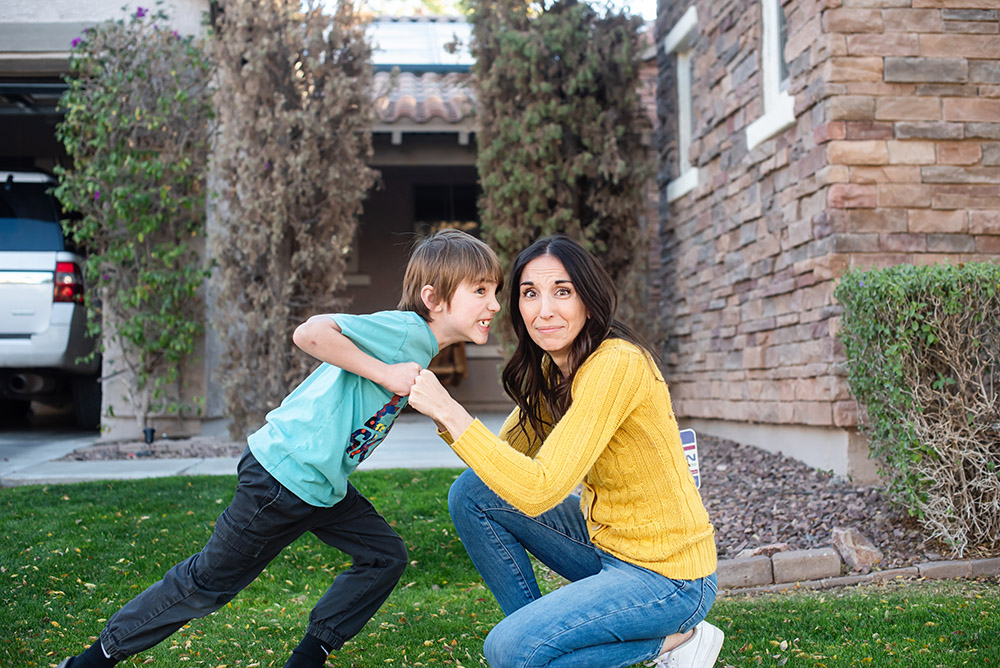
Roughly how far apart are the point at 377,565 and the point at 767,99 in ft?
13.9

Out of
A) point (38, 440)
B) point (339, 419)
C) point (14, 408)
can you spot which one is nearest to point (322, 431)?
point (339, 419)

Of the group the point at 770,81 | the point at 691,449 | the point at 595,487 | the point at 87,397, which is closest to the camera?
the point at 595,487

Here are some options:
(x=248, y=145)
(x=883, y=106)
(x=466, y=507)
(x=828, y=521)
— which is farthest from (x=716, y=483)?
(x=248, y=145)

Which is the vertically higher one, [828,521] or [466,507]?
[466,507]

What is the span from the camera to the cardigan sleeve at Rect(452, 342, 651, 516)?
6.34 feet

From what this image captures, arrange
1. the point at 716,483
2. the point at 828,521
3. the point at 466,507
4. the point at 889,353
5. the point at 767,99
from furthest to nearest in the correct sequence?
1. the point at 767,99
2. the point at 716,483
3. the point at 828,521
4. the point at 889,353
5. the point at 466,507

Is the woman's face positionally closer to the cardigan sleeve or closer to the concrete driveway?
the cardigan sleeve

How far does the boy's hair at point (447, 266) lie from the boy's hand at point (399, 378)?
0.97ft

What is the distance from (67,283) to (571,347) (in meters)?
5.95

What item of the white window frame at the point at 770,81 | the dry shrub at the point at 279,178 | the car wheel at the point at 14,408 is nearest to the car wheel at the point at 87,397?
the dry shrub at the point at 279,178

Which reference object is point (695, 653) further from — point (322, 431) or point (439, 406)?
point (322, 431)

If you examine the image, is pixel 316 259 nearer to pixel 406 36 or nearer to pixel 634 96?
pixel 634 96

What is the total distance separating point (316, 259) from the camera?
6.71 m

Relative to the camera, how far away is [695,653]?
6.84 ft
